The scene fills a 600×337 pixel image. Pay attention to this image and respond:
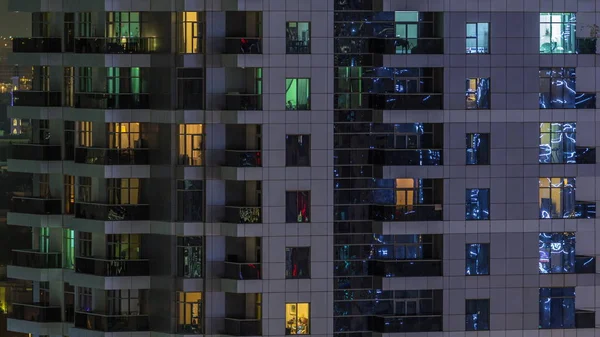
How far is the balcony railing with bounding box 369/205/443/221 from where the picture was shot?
162ft

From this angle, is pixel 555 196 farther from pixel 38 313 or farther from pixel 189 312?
pixel 38 313

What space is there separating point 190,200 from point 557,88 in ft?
30.7

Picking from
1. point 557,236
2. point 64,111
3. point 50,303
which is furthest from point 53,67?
point 557,236

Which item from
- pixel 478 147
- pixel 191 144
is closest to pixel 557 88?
pixel 478 147

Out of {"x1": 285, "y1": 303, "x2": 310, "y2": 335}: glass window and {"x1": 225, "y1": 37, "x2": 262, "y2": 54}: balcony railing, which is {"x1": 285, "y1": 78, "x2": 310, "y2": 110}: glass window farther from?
{"x1": 285, "y1": 303, "x2": 310, "y2": 335}: glass window

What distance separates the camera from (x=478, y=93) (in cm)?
4947

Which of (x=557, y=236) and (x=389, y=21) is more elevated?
(x=389, y=21)

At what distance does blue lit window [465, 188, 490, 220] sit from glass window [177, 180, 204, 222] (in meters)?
6.46

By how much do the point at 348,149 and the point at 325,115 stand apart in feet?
3.43

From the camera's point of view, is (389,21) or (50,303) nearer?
(389,21)

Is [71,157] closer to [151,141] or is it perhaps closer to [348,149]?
[151,141]

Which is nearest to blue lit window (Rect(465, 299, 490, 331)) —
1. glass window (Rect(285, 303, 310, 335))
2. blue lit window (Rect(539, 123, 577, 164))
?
blue lit window (Rect(539, 123, 577, 164))

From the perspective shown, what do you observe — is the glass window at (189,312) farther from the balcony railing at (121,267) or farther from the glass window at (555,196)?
the glass window at (555,196)

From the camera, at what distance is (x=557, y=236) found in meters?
50.1
